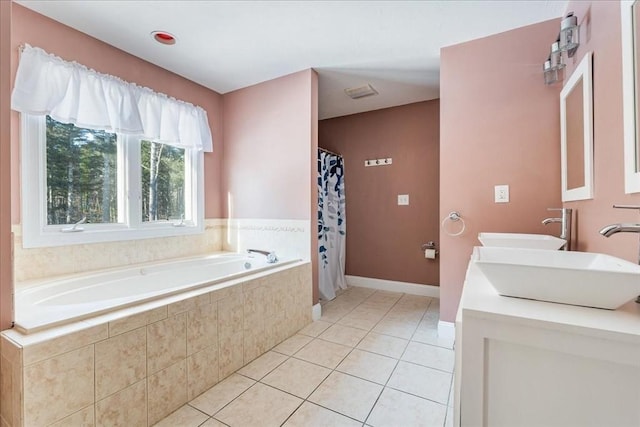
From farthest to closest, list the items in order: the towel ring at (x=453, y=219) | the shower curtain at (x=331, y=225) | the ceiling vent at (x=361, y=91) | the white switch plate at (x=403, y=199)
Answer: the white switch plate at (x=403, y=199) → the shower curtain at (x=331, y=225) → the ceiling vent at (x=361, y=91) → the towel ring at (x=453, y=219)

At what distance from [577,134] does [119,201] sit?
10.3 ft

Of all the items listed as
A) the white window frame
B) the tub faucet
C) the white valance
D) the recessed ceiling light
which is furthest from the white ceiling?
the tub faucet

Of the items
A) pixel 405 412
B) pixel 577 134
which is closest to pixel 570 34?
pixel 577 134

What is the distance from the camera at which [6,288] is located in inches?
44.2

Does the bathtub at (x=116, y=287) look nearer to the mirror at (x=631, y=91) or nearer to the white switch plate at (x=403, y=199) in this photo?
the white switch plate at (x=403, y=199)

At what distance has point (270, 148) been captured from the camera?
2.79m

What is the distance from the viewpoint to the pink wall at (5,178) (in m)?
1.11

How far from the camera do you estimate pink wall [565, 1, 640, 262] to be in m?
1.06

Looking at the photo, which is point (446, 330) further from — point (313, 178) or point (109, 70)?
point (109, 70)

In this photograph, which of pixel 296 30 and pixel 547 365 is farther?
pixel 296 30

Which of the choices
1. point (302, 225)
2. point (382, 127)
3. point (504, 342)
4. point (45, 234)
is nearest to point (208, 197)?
point (302, 225)

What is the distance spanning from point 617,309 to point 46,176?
2826 millimetres

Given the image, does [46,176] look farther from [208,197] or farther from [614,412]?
[614,412]

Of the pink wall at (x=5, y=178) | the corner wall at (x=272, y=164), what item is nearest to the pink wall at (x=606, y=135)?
the corner wall at (x=272, y=164)
